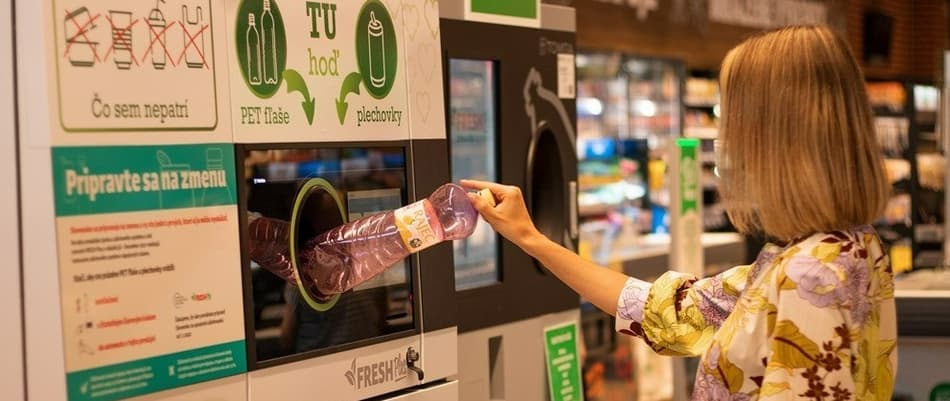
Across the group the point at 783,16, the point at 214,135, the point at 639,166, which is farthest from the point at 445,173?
the point at 783,16

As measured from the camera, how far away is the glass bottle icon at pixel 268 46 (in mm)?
2068

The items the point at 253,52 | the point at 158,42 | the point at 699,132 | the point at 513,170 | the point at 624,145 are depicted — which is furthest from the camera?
the point at 699,132

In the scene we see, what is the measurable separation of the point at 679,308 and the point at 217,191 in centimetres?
94

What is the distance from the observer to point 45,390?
1.74m

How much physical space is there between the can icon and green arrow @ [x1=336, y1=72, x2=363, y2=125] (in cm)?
4

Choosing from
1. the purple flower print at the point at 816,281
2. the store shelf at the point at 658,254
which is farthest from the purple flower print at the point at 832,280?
the store shelf at the point at 658,254

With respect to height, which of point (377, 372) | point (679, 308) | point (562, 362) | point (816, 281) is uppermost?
point (816, 281)

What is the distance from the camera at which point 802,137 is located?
6.03ft

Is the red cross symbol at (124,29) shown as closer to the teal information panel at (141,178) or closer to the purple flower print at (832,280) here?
the teal information panel at (141,178)

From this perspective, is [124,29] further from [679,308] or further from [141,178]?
[679,308]

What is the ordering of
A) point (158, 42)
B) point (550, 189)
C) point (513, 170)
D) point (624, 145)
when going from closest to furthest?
point (158, 42)
point (513, 170)
point (550, 189)
point (624, 145)

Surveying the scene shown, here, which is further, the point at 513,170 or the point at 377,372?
the point at 513,170

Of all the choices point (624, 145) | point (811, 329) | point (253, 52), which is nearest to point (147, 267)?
point (253, 52)

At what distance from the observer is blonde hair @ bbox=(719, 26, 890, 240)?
1.83 metres
